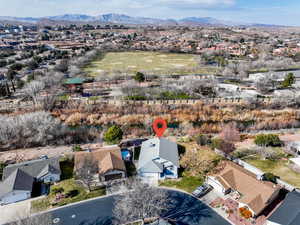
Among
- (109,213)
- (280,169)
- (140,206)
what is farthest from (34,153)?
(280,169)

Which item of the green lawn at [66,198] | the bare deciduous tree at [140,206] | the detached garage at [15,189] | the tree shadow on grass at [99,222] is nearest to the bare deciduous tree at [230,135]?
the bare deciduous tree at [140,206]

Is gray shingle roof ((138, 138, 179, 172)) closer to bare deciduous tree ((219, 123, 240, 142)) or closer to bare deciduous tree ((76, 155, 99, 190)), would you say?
bare deciduous tree ((76, 155, 99, 190))

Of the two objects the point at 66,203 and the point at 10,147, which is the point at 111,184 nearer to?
the point at 66,203

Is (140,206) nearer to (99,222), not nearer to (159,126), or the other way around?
(99,222)

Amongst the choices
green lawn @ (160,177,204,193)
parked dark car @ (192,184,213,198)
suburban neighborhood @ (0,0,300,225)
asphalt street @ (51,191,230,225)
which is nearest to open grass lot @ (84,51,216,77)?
suburban neighborhood @ (0,0,300,225)

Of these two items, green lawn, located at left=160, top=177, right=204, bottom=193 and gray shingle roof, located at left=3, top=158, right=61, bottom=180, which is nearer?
green lawn, located at left=160, top=177, right=204, bottom=193

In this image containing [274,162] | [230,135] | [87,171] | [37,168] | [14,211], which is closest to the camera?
[14,211]

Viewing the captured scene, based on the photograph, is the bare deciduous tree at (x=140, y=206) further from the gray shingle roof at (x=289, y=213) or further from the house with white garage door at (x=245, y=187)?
the gray shingle roof at (x=289, y=213)
